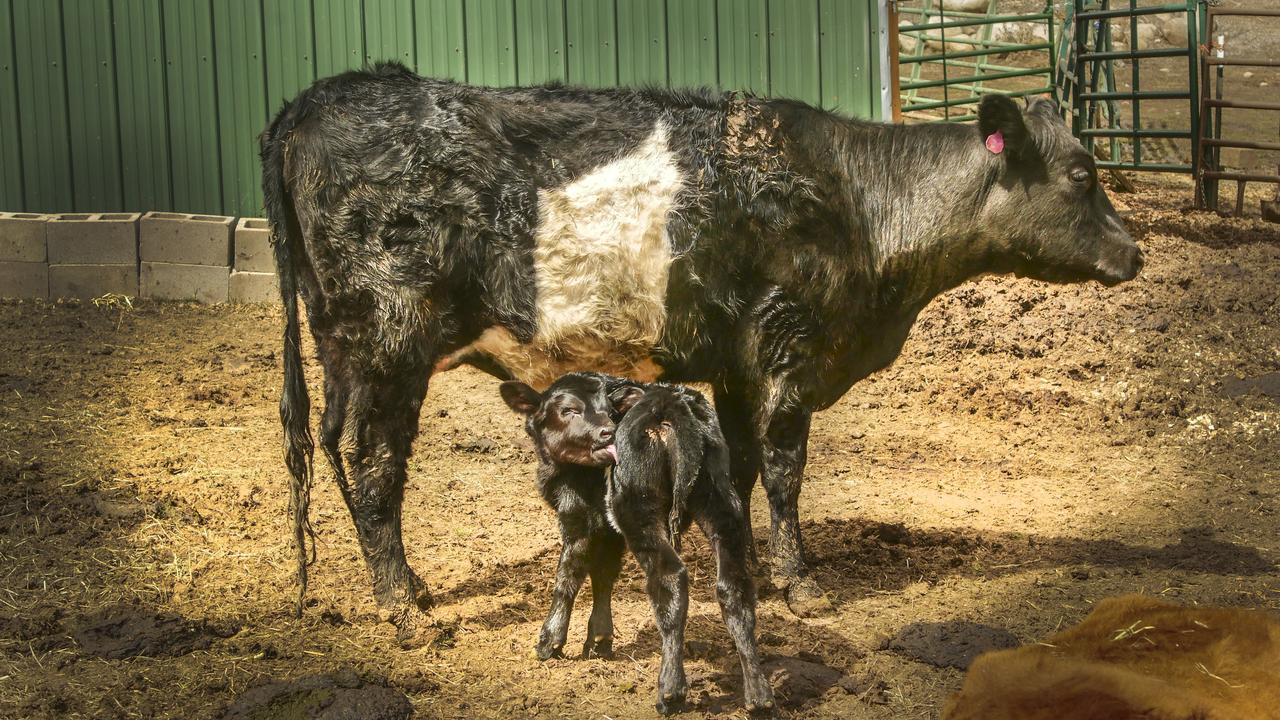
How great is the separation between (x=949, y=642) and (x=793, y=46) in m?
7.34

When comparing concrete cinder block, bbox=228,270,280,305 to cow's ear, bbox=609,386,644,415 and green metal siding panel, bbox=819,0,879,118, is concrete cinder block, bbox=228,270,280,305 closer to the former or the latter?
green metal siding panel, bbox=819,0,879,118

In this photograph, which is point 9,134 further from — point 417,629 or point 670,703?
point 670,703

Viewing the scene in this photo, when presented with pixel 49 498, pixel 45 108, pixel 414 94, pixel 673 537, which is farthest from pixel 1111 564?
pixel 45 108

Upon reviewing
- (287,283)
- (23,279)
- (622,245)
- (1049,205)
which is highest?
(1049,205)

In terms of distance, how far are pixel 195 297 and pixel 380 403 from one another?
222 inches

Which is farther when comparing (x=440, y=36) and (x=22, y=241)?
(x=440, y=36)

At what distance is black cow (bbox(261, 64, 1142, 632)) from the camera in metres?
5.45

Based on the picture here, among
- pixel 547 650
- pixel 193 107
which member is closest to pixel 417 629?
pixel 547 650

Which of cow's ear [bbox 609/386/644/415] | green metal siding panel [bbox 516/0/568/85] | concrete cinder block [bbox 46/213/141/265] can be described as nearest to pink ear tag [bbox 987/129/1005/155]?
cow's ear [bbox 609/386/644/415]

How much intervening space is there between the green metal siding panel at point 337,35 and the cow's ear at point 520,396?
22.7ft

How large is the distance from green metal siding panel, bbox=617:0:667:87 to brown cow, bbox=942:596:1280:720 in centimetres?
801

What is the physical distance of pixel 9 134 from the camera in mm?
10992

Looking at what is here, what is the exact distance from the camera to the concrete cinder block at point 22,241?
33.5 feet

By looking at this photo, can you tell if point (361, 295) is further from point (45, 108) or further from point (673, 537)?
point (45, 108)
